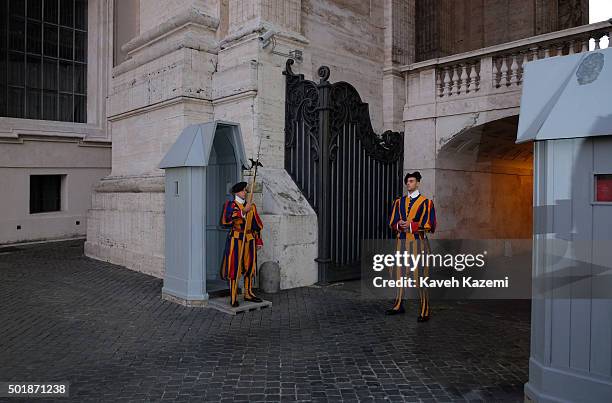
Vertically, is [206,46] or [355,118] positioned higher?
[206,46]

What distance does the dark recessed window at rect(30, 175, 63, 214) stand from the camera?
15.3m

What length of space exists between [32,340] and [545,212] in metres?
5.18

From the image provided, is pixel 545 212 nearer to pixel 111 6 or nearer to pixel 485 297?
pixel 485 297

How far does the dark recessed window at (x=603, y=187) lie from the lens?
11.0 ft

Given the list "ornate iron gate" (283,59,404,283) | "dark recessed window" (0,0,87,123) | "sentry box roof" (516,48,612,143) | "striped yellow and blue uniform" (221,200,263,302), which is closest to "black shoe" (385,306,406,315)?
"striped yellow and blue uniform" (221,200,263,302)

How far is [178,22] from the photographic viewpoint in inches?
392

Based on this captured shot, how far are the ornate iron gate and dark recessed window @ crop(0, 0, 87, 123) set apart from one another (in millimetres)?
10223

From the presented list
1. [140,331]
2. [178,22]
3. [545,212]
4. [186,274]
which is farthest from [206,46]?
[545,212]

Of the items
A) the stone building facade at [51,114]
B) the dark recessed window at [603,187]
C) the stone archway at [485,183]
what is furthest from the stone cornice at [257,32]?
the stone building facade at [51,114]

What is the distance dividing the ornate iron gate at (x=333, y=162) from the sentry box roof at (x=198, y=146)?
1.65 metres

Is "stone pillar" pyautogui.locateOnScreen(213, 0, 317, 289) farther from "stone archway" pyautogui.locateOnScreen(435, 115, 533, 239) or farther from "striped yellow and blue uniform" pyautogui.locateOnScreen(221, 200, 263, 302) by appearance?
"stone archway" pyautogui.locateOnScreen(435, 115, 533, 239)

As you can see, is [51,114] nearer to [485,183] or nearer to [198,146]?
[198,146]

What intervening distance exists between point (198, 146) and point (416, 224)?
3.13 meters

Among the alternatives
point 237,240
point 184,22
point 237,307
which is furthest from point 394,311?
point 184,22
